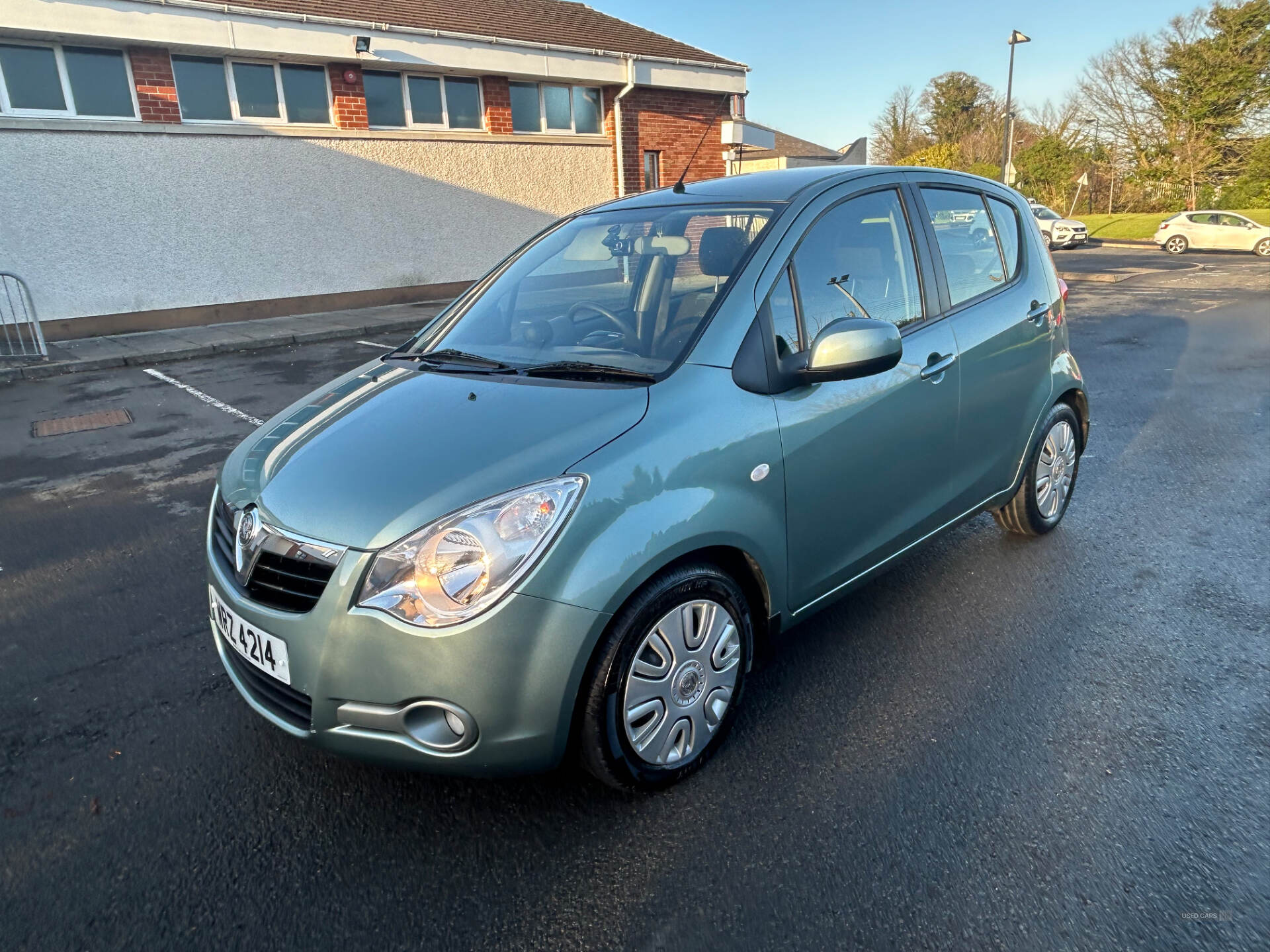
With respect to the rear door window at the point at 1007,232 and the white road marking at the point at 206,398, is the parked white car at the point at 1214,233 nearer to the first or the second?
the rear door window at the point at 1007,232

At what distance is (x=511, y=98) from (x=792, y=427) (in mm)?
15562

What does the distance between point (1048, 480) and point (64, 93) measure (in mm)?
13773

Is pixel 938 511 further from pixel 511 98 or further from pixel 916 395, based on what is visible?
pixel 511 98

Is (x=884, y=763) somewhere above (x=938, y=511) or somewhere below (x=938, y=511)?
below

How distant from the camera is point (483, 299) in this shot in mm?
3494

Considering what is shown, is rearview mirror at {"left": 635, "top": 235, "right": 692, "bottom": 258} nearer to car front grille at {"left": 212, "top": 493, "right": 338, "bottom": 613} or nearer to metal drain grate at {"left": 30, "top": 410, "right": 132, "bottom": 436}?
car front grille at {"left": 212, "top": 493, "right": 338, "bottom": 613}

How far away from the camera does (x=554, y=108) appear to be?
1675 centimetres

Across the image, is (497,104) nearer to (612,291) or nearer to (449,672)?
(612,291)

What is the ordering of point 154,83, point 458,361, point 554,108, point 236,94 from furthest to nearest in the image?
1. point 554,108
2. point 236,94
3. point 154,83
4. point 458,361

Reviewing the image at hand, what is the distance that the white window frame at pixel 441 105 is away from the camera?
14.8m

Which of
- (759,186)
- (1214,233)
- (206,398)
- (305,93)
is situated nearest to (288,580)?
(759,186)

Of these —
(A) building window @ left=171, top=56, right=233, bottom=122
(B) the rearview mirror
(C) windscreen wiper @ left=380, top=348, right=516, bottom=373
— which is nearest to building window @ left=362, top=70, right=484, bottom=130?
(A) building window @ left=171, top=56, right=233, bottom=122

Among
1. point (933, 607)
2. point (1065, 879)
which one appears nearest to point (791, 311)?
point (933, 607)

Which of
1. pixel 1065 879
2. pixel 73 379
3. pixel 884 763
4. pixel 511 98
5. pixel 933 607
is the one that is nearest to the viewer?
pixel 1065 879
